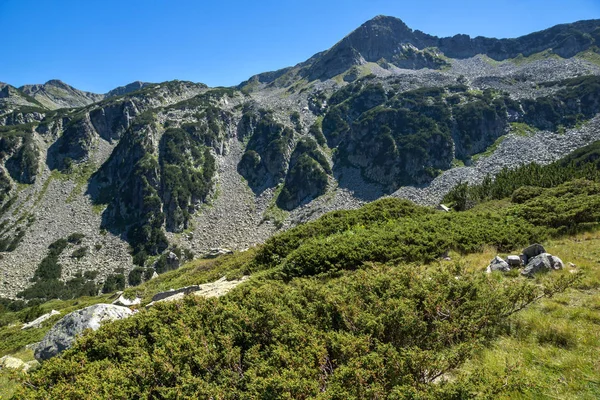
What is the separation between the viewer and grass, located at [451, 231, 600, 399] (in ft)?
14.5

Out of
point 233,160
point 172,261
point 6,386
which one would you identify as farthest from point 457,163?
point 6,386

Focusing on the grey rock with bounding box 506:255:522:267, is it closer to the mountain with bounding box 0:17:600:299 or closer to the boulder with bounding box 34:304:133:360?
the boulder with bounding box 34:304:133:360

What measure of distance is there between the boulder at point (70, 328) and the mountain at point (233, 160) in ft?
190

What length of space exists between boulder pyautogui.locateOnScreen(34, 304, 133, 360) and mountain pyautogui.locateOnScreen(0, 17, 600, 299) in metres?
57.9

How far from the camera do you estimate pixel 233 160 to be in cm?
11244

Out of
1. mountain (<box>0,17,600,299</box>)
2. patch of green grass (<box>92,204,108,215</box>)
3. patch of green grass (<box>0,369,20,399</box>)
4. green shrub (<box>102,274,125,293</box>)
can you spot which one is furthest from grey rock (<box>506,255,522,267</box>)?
patch of green grass (<box>92,204,108,215</box>)

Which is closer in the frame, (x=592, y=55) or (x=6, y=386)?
(x=6, y=386)

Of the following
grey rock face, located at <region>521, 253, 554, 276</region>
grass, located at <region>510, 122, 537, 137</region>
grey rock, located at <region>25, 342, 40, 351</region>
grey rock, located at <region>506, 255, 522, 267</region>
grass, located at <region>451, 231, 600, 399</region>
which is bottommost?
grey rock, located at <region>25, 342, 40, 351</region>

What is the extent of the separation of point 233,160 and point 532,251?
10870 cm

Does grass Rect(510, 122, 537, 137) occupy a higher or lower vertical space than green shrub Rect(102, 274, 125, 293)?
higher

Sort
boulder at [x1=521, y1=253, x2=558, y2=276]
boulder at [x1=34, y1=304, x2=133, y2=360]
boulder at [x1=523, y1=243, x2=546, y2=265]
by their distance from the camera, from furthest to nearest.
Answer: boulder at [x1=523, y1=243, x2=546, y2=265]
boulder at [x1=34, y1=304, x2=133, y2=360]
boulder at [x1=521, y1=253, x2=558, y2=276]

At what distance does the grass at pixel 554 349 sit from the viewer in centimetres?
441

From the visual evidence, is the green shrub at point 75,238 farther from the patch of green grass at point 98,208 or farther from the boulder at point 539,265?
the boulder at point 539,265

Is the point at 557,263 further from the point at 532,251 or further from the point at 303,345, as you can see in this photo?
the point at 303,345
